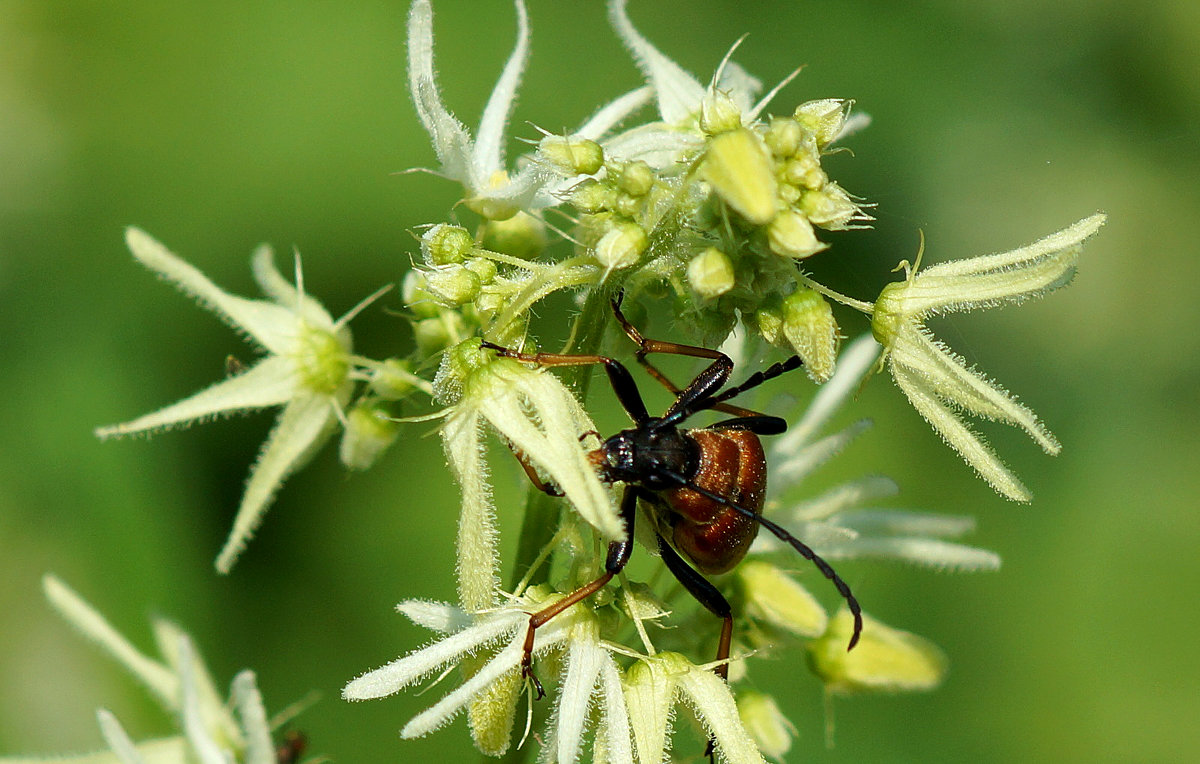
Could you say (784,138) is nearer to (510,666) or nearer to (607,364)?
(607,364)

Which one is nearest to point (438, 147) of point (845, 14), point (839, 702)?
point (839, 702)

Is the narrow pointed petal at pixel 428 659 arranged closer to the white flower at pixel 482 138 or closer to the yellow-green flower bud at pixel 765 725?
the yellow-green flower bud at pixel 765 725

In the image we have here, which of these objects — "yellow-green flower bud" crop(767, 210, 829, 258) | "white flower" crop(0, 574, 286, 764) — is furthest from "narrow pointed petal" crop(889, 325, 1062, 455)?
"white flower" crop(0, 574, 286, 764)

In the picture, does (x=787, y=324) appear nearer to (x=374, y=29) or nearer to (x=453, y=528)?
(x=453, y=528)

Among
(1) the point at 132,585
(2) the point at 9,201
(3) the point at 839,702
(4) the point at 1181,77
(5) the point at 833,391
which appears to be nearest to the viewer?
(5) the point at 833,391

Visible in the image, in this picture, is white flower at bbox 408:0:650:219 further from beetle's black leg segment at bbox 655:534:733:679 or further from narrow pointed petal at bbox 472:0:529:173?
beetle's black leg segment at bbox 655:534:733:679

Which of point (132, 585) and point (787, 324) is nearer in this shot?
point (787, 324)
